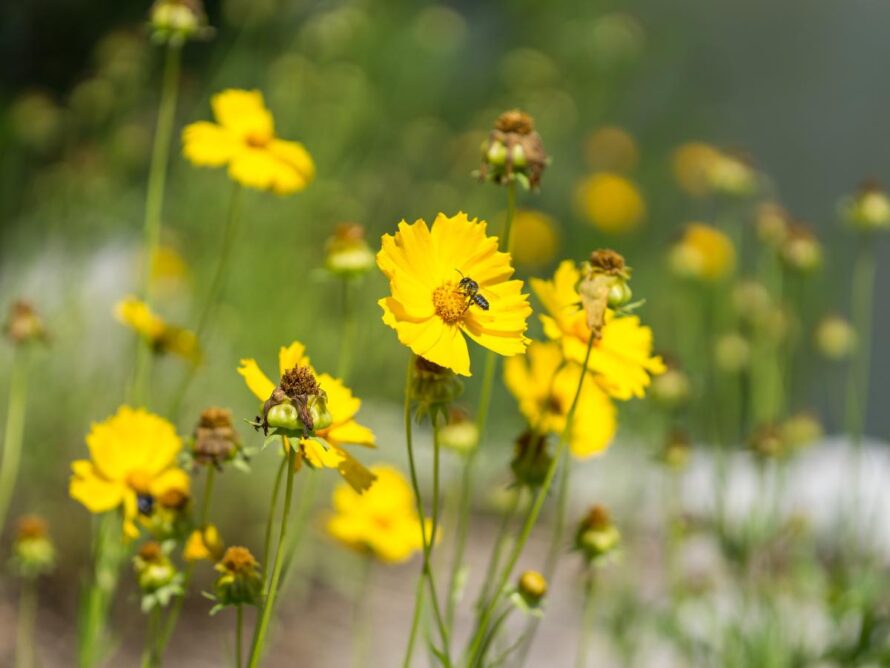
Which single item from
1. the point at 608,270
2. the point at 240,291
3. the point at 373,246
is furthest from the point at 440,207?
the point at 608,270

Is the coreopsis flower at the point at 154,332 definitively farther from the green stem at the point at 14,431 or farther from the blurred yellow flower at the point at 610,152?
the blurred yellow flower at the point at 610,152

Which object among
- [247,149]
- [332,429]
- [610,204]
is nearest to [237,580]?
[332,429]

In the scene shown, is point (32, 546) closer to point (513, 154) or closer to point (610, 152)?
point (513, 154)

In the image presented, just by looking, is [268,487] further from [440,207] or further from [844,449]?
[844,449]

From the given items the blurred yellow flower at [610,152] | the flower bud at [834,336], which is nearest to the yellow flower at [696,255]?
the flower bud at [834,336]

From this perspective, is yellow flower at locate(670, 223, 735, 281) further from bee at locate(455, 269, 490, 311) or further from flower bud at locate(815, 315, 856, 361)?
bee at locate(455, 269, 490, 311)
